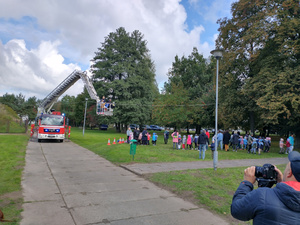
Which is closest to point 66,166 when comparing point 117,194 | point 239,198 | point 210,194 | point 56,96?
point 117,194

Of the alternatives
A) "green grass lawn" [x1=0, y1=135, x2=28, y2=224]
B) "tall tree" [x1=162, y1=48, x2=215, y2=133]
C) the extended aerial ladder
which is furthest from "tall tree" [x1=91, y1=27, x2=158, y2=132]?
"green grass lawn" [x1=0, y1=135, x2=28, y2=224]

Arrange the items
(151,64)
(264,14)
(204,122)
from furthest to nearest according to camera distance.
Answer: (151,64) < (204,122) < (264,14)

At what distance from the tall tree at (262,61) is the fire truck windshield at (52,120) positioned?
17.1 m

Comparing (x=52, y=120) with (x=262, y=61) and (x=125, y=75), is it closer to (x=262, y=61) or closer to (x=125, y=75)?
(x=262, y=61)

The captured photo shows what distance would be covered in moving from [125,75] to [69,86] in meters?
22.2

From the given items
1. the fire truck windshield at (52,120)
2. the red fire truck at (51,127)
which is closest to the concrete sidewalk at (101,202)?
the red fire truck at (51,127)

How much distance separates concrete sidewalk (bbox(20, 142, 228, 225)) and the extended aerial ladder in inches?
461

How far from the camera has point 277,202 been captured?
176 cm

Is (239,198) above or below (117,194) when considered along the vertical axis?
above

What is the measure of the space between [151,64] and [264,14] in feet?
103

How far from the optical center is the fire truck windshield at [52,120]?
68.3ft

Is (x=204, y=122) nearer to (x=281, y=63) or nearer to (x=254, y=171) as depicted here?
(x=281, y=63)

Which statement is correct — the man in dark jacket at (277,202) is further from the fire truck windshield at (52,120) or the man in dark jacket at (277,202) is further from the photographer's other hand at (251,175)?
the fire truck windshield at (52,120)

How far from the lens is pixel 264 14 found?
65.8ft
